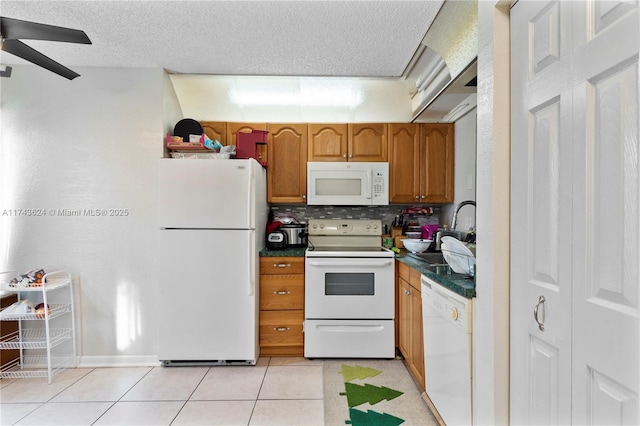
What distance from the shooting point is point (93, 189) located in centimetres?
273

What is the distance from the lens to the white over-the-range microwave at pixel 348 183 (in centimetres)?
313

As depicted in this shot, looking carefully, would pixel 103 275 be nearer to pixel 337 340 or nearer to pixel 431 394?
pixel 337 340

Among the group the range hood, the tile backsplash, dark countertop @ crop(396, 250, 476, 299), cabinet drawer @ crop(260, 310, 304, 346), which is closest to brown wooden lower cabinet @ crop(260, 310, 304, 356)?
cabinet drawer @ crop(260, 310, 304, 346)

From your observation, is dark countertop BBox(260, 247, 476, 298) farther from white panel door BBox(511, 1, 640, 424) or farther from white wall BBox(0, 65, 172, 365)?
white wall BBox(0, 65, 172, 365)

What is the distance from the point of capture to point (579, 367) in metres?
0.93

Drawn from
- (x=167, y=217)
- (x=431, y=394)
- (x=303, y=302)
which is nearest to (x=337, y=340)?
(x=303, y=302)

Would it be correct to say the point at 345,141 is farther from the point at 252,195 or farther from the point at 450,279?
the point at 450,279

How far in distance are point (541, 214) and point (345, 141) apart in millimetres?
2282

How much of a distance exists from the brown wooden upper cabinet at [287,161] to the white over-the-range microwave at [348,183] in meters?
0.12

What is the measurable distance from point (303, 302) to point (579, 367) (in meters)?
2.11

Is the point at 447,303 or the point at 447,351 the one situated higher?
the point at 447,303

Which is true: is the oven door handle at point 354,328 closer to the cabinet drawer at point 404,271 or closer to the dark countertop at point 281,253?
the cabinet drawer at point 404,271

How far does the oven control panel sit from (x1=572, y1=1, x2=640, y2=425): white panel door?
236 centimetres

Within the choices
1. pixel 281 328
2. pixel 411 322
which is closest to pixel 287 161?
pixel 281 328
